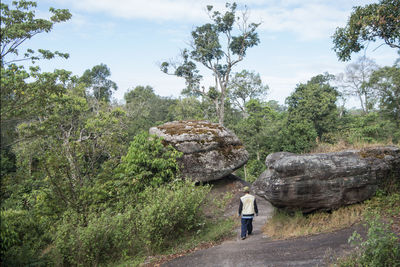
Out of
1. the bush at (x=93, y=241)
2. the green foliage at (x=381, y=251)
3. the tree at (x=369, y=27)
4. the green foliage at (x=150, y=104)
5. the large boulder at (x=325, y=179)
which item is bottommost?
the bush at (x=93, y=241)

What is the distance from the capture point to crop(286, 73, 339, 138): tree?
28500 mm

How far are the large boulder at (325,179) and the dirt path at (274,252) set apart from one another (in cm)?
141

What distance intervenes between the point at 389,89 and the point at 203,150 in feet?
97.9

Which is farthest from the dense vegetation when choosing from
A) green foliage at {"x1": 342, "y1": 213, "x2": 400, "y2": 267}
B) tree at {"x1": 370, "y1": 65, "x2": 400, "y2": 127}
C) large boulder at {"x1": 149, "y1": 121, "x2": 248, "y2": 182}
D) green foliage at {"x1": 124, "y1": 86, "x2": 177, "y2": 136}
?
tree at {"x1": 370, "y1": 65, "x2": 400, "y2": 127}

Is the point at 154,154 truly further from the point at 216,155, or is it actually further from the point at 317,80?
the point at 317,80

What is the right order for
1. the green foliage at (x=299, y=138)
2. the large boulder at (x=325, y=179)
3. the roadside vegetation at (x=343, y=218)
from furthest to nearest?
1. the green foliage at (x=299, y=138)
2. the large boulder at (x=325, y=179)
3. the roadside vegetation at (x=343, y=218)

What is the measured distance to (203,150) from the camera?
1644cm

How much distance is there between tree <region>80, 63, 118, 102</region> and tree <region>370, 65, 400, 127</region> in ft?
130

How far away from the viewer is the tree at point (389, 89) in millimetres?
32000

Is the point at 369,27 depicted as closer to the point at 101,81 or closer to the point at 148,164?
the point at 148,164

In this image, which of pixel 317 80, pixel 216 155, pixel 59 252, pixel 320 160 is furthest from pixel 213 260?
pixel 317 80

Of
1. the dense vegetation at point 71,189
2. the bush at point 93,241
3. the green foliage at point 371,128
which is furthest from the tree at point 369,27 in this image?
the green foliage at point 371,128

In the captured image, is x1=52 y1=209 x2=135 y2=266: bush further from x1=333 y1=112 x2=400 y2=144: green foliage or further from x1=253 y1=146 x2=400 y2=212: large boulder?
x1=333 y1=112 x2=400 y2=144: green foliage

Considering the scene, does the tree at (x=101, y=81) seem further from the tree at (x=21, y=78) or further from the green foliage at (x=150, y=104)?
the tree at (x=21, y=78)
